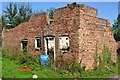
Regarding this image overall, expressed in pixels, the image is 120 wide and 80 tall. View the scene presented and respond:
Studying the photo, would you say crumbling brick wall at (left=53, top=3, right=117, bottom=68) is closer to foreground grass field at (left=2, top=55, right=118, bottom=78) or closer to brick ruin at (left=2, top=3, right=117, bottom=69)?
brick ruin at (left=2, top=3, right=117, bottom=69)

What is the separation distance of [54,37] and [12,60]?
399 centimetres

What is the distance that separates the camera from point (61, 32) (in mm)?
17297

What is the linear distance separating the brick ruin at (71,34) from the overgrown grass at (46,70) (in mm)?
907

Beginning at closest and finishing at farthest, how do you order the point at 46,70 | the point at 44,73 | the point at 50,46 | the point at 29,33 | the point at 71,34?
1. the point at 44,73
2. the point at 46,70
3. the point at 71,34
4. the point at 50,46
5. the point at 29,33

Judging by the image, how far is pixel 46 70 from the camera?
15062mm

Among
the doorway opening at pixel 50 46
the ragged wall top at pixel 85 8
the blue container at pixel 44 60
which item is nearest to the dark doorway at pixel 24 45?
the doorway opening at pixel 50 46

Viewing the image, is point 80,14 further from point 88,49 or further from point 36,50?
point 36,50

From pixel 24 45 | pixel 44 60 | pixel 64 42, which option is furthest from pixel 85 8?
pixel 24 45

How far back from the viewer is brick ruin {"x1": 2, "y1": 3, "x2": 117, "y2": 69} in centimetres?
1639

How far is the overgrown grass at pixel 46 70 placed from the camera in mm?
13534

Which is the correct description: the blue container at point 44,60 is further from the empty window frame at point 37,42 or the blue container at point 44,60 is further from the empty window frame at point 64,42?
the empty window frame at point 37,42

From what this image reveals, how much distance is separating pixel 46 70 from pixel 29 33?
5988 mm

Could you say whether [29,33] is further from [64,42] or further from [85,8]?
[85,8]

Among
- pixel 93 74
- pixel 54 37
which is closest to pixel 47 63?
pixel 54 37
